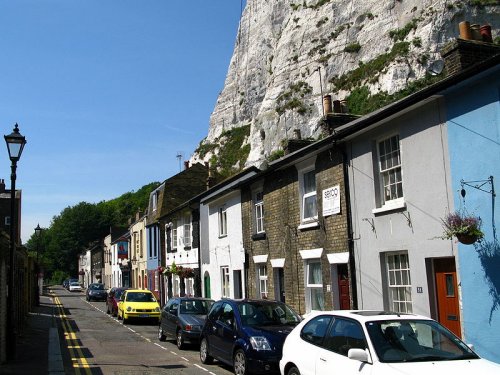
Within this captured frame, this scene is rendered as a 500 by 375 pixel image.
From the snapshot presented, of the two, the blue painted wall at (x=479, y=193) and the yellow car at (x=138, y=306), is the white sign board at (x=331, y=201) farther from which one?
the yellow car at (x=138, y=306)

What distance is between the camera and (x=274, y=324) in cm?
1166

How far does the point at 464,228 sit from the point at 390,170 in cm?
333

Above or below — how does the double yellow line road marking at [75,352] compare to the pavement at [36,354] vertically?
below

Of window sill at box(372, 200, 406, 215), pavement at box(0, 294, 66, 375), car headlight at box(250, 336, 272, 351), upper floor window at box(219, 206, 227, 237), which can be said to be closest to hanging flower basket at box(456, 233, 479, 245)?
window sill at box(372, 200, 406, 215)

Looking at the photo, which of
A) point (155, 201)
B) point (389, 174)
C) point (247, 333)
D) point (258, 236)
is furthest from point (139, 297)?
point (389, 174)

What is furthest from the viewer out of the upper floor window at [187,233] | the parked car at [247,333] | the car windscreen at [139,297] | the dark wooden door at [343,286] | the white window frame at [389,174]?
the upper floor window at [187,233]

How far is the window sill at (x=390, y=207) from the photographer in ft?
38.3

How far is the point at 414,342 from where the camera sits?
7.04 m

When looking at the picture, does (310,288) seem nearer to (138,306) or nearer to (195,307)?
(195,307)

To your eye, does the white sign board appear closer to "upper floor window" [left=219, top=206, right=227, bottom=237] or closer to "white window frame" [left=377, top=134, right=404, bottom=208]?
"white window frame" [left=377, top=134, right=404, bottom=208]

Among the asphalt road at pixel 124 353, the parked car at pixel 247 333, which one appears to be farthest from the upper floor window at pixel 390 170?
the asphalt road at pixel 124 353

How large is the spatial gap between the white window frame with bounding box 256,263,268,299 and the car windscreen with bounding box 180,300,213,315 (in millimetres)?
2100

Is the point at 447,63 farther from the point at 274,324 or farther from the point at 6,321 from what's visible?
the point at 6,321

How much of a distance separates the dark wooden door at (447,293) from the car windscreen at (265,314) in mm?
3060
